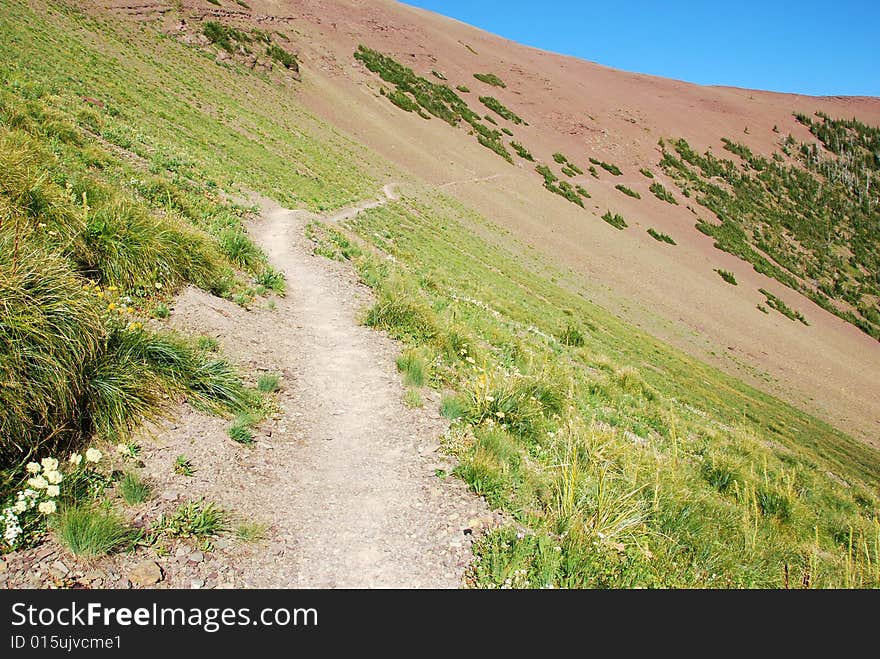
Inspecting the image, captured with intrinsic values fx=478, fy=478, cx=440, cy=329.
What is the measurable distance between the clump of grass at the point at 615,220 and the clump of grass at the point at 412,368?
1644 inches

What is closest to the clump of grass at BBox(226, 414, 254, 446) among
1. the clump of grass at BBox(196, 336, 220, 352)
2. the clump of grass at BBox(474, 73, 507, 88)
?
→ the clump of grass at BBox(196, 336, 220, 352)

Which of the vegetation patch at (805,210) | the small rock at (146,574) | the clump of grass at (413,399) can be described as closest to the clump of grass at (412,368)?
the clump of grass at (413,399)

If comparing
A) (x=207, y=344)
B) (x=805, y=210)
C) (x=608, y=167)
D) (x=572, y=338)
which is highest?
(x=805, y=210)

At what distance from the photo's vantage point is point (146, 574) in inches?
131

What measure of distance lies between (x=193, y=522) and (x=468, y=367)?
519 cm

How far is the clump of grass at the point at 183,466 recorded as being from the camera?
167 inches

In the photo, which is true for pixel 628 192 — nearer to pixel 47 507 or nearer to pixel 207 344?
pixel 207 344

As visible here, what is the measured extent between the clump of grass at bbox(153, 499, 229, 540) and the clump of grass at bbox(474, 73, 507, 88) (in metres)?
70.8

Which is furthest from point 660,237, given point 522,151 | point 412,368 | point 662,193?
point 412,368

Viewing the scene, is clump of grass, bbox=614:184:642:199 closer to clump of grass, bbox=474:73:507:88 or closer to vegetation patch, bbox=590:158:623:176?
vegetation patch, bbox=590:158:623:176

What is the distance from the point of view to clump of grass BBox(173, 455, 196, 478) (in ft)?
13.9

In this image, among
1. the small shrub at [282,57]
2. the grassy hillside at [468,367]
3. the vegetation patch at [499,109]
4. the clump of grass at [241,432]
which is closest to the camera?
the grassy hillside at [468,367]

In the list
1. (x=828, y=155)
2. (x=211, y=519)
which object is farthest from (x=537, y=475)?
(x=828, y=155)

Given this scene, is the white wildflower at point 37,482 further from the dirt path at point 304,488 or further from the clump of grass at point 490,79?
the clump of grass at point 490,79
